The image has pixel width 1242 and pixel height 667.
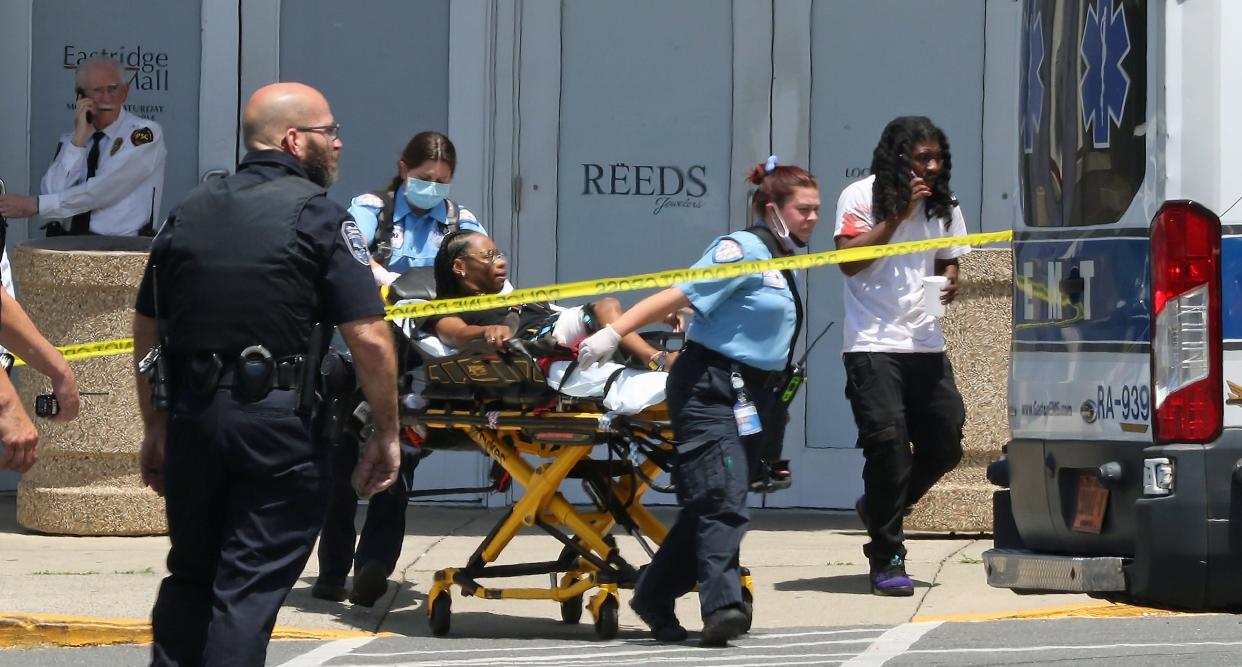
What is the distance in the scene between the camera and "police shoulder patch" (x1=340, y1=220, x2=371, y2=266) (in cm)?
535

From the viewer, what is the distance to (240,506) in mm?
5285

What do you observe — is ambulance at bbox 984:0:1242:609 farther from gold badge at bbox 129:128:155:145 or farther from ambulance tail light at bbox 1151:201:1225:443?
gold badge at bbox 129:128:155:145

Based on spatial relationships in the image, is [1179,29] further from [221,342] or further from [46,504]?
[46,504]

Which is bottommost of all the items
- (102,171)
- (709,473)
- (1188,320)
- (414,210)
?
(709,473)

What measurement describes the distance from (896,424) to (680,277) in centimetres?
127

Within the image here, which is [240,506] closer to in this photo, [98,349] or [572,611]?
[572,611]

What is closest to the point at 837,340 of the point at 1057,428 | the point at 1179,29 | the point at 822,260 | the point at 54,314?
the point at 822,260

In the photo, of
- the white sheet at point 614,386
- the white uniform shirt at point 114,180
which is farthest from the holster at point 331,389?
the white uniform shirt at point 114,180

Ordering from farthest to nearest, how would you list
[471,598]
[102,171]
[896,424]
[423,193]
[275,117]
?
[102,171]
[471,598]
[423,193]
[896,424]
[275,117]

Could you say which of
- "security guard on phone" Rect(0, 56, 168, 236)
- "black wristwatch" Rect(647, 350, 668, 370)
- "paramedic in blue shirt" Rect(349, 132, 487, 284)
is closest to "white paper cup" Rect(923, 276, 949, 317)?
"black wristwatch" Rect(647, 350, 668, 370)

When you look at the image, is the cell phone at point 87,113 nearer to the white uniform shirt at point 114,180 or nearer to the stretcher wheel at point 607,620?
the white uniform shirt at point 114,180

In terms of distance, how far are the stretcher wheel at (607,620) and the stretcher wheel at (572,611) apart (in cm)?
24

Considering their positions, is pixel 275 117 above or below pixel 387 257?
above

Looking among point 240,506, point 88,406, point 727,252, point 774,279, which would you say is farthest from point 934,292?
point 88,406
